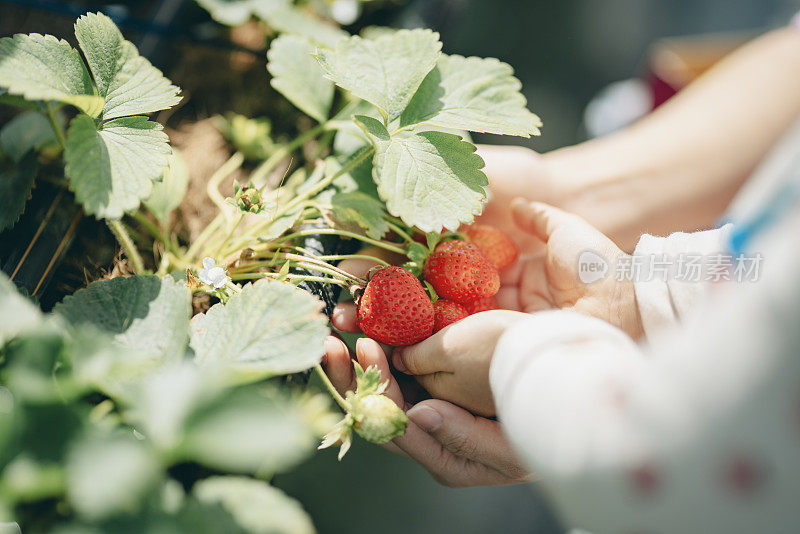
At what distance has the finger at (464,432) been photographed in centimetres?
58

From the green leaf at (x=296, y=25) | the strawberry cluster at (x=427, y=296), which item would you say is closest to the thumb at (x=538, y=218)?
the strawberry cluster at (x=427, y=296)

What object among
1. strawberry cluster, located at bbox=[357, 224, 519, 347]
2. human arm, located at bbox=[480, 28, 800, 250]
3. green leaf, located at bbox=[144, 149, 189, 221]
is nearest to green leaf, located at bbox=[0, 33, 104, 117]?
green leaf, located at bbox=[144, 149, 189, 221]

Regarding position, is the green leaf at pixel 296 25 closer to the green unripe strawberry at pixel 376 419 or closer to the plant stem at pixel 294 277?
the plant stem at pixel 294 277

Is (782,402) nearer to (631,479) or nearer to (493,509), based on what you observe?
(631,479)

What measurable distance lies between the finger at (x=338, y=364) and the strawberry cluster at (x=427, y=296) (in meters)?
0.03

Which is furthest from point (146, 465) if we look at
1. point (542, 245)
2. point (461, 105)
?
point (542, 245)

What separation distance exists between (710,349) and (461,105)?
0.37 meters

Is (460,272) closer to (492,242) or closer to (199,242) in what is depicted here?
(492,242)

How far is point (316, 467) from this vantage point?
3.62 feet

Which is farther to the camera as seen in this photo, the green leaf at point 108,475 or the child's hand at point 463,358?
the child's hand at point 463,358

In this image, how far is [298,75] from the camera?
Result: 2.13 ft

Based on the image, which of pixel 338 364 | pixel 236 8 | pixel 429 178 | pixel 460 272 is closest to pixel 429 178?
pixel 429 178

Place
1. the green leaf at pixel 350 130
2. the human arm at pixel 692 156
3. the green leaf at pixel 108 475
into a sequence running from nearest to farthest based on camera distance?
1. the green leaf at pixel 108 475
2. the green leaf at pixel 350 130
3. the human arm at pixel 692 156

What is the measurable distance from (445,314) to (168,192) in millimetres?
366
